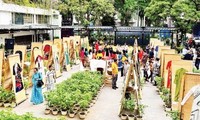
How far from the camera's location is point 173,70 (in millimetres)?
13227

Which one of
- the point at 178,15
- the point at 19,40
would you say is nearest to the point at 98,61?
the point at 178,15

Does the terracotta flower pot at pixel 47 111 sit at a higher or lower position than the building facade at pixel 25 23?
lower

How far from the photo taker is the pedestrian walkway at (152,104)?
12.4 metres

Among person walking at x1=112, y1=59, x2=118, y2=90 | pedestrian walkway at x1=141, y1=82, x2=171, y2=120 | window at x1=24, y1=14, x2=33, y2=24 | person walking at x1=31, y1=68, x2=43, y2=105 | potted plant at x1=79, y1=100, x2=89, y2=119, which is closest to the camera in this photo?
potted plant at x1=79, y1=100, x2=89, y2=119

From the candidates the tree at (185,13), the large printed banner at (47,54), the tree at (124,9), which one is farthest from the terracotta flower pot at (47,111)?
the tree at (124,9)

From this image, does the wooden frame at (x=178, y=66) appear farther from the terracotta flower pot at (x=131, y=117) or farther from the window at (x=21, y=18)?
the window at (x=21, y=18)

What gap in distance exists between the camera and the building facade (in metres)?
27.8

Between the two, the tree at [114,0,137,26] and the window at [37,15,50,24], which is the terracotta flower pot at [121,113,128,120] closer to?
the window at [37,15,50,24]

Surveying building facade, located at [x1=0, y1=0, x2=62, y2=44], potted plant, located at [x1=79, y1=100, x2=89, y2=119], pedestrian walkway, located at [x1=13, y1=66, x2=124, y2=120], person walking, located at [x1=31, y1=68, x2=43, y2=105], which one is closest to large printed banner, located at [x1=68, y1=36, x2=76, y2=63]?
building facade, located at [x1=0, y1=0, x2=62, y2=44]

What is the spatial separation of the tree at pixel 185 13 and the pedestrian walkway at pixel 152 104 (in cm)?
1240

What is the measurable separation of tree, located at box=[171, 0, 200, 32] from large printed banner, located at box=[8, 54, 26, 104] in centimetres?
1852

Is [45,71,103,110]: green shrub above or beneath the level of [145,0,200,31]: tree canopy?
beneath

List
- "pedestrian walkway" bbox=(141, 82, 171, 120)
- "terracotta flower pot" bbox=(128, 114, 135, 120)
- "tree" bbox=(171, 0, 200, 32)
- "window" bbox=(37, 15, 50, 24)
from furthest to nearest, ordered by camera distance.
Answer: "window" bbox=(37, 15, 50, 24) < "tree" bbox=(171, 0, 200, 32) < "pedestrian walkway" bbox=(141, 82, 171, 120) < "terracotta flower pot" bbox=(128, 114, 135, 120)

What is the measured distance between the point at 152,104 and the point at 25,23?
22347 millimetres
